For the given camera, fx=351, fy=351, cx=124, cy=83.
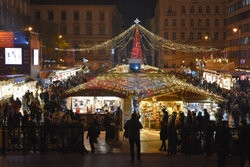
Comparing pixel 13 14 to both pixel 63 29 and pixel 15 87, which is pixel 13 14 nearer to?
pixel 63 29

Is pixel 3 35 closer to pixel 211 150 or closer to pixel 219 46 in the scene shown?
pixel 211 150

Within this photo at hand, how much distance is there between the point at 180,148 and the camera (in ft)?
39.3

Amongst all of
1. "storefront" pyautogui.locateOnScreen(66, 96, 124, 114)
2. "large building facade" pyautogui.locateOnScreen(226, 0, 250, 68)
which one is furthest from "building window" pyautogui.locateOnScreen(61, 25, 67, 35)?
"storefront" pyautogui.locateOnScreen(66, 96, 124, 114)

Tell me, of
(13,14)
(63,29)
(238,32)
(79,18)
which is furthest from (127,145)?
(79,18)

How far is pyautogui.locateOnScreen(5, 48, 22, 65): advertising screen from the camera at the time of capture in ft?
119

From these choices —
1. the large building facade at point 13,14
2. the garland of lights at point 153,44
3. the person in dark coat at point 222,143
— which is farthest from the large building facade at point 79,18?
the person in dark coat at point 222,143

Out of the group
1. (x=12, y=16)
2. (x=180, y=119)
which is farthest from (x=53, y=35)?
(x=180, y=119)

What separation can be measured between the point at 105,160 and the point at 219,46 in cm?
6742

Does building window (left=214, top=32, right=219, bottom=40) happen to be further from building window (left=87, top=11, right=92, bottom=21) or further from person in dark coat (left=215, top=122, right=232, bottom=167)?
person in dark coat (left=215, top=122, right=232, bottom=167)

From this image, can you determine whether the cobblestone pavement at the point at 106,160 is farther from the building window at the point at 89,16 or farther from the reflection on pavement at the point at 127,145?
the building window at the point at 89,16

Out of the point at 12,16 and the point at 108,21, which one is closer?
the point at 12,16

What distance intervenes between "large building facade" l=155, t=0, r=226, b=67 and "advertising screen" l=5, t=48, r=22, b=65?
40.8 meters

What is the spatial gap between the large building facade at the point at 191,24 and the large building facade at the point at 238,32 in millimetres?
2280

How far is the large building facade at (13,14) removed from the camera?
54.9 meters
